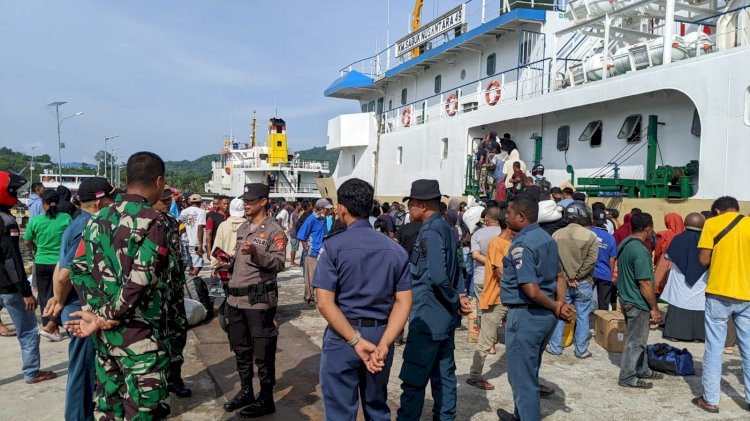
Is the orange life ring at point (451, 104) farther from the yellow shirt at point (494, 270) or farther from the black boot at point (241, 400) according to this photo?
the black boot at point (241, 400)

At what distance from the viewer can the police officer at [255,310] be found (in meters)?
4.26

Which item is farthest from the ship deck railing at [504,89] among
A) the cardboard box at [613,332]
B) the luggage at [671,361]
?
the luggage at [671,361]

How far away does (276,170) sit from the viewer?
37250 millimetres

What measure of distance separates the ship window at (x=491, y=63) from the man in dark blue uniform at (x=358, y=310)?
16.3 m

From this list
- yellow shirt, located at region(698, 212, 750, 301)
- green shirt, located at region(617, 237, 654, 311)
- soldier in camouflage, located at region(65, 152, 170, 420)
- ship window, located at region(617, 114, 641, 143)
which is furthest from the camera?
ship window, located at region(617, 114, 641, 143)

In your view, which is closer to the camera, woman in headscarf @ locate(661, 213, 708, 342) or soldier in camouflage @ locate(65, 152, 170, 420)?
soldier in camouflage @ locate(65, 152, 170, 420)

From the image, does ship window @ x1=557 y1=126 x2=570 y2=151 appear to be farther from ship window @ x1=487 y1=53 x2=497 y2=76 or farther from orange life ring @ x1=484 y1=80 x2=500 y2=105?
ship window @ x1=487 y1=53 x2=497 y2=76

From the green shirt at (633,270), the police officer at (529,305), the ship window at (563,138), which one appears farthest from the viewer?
the ship window at (563,138)

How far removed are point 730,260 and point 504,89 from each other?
13173 mm

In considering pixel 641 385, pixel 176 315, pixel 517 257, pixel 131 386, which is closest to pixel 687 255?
pixel 641 385

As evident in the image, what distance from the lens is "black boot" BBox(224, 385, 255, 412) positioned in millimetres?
4320

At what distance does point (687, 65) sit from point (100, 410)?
10.6 metres

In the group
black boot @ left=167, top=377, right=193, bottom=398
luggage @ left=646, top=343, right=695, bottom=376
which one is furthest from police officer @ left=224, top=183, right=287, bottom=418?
luggage @ left=646, top=343, right=695, bottom=376

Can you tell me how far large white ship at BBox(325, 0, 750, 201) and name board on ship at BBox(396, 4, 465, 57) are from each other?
53 millimetres
